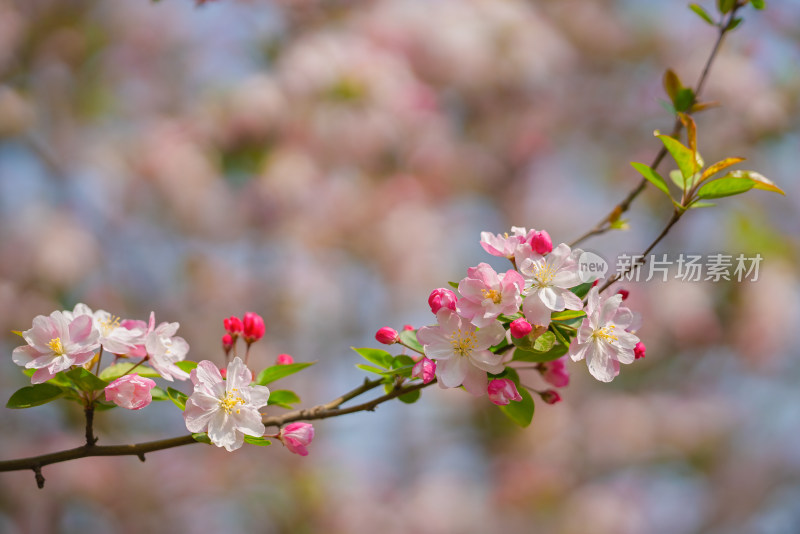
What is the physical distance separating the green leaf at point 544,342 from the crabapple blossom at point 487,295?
31mm

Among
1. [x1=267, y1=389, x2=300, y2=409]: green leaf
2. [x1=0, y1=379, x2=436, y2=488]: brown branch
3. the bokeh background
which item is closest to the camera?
[x1=0, y1=379, x2=436, y2=488]: brown branch

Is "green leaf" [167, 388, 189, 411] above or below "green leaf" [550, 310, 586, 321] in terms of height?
below

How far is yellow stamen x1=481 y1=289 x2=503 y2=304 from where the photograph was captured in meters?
0.54

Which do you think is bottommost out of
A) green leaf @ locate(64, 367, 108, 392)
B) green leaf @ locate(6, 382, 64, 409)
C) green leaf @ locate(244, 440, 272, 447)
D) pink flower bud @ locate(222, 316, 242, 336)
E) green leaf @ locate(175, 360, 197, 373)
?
green leaf @ locate(6, 382, 64, 409)

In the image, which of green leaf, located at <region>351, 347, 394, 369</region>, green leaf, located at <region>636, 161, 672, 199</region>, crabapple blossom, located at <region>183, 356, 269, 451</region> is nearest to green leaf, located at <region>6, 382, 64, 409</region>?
crabapple blossom, located at <region>183, 356, 269, 451</region>

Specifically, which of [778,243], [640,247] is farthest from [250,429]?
[778,243]

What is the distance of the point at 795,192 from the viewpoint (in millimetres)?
3246

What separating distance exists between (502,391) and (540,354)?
0.19 feet

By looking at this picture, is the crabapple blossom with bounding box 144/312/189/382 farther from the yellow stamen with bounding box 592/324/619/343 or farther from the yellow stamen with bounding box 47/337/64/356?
the yellow stamen with bounding box 592/324/619/343

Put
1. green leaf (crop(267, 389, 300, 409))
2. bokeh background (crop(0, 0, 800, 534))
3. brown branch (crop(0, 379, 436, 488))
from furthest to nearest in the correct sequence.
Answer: bokeh background (crop(0, 0, 800, 534)) → green leaf (crop(267, 389, 300, 409)) → brown branch (crop(0, 379, 436, 488))

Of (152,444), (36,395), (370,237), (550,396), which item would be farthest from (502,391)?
(370,237)

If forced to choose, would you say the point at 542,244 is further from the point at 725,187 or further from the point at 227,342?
the point at 227,342

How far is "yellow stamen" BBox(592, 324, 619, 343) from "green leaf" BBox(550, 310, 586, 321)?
2cm

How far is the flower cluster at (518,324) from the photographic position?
54 cm
